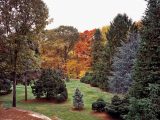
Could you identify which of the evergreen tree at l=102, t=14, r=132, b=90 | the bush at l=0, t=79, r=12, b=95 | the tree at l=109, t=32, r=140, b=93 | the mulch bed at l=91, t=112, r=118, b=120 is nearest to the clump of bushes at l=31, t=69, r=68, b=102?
the bush at l=0, t=79, r=12, b=95

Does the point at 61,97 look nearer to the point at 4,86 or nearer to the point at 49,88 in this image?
the point at 49,88

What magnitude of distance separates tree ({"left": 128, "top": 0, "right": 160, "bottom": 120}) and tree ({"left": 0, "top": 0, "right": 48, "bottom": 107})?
11374mm

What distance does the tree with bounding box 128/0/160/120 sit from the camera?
56.2ft

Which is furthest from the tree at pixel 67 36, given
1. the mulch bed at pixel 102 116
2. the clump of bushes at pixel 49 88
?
the mulch bed at pixel 102 116

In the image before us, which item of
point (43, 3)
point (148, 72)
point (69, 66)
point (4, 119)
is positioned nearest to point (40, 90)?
point (43, 3)

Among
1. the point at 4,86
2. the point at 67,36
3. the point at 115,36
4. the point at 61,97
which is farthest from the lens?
the point at 67,36

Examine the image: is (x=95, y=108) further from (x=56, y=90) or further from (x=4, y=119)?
(x=4, y=119)

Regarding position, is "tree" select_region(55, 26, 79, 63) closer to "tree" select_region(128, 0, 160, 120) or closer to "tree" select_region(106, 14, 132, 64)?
"tree" select_region(106, 14, 132, 64)

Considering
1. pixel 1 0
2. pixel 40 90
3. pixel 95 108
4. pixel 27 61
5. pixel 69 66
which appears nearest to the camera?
pixel 1 0

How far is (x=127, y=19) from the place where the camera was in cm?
4769

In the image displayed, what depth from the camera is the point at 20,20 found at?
26.9 meters

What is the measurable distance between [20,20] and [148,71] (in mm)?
13417

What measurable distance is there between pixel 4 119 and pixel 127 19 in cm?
3317

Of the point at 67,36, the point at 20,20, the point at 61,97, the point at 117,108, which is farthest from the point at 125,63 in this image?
the point at 67,36
